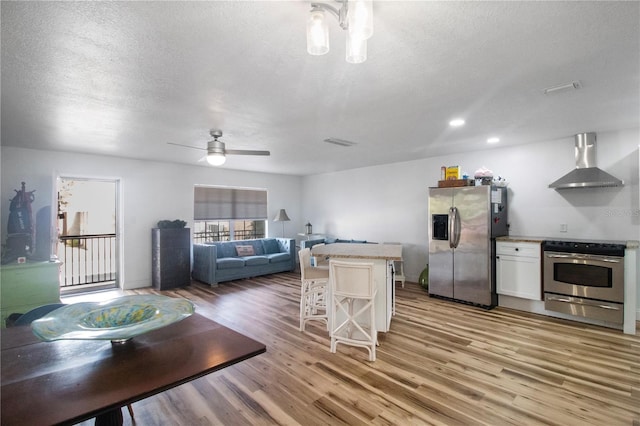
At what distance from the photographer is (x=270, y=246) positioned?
735 cm

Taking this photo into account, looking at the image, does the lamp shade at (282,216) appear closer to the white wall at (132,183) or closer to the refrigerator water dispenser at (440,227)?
the white wall at (132,183)

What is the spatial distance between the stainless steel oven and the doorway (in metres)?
7.21

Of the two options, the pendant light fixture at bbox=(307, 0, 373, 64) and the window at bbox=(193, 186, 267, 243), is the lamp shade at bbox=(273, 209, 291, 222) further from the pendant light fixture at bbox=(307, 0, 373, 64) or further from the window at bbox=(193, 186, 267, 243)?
the pendant light fixture at bbox=(307, 0, 373, 64)

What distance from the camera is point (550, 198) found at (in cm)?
450

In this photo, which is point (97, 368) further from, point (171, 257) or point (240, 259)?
point (240, 259)

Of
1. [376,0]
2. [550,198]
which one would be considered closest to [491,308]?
[550,198]

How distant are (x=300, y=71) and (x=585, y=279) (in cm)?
424

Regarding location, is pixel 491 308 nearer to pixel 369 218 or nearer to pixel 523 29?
pixel 369 218

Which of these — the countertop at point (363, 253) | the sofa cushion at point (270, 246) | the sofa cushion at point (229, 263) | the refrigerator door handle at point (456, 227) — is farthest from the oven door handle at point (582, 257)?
the sofa cushion at point (270, 246)

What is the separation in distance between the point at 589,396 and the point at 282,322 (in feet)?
9.96

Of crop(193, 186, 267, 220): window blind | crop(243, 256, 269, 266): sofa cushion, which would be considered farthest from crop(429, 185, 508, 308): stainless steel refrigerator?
crop(193, 186, 267, 220): window blind

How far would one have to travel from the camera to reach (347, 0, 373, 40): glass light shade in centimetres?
124

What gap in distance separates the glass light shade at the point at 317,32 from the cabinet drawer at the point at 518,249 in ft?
13.8

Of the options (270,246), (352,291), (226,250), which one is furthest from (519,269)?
(226,250)
